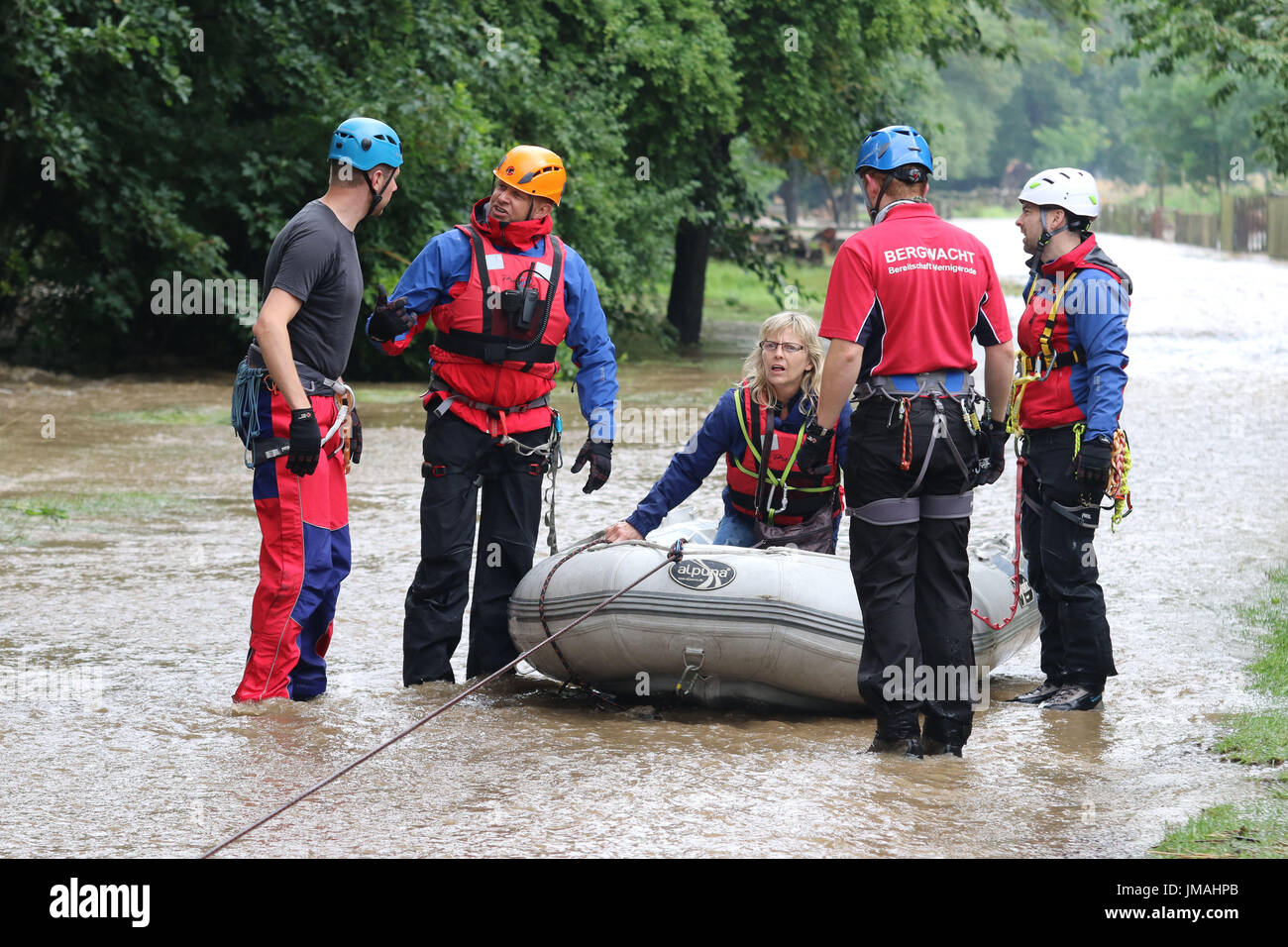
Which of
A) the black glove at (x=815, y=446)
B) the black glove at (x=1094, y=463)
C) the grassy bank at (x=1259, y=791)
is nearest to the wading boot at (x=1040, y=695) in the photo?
the grassy bank at (x=1259, y=791)

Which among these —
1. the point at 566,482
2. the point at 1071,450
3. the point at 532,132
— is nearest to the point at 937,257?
the point at 1071,450

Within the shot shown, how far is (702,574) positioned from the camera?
18.7 feet

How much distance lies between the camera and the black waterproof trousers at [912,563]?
5109 millimetres

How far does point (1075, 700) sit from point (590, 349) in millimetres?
2255

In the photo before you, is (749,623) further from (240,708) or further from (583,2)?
(583,2)

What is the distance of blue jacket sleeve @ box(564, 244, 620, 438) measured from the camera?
6195mm

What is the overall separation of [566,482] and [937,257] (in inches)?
261

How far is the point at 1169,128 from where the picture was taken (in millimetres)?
71062

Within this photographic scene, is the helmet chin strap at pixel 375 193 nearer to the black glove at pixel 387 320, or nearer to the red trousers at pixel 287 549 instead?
the black glove at pixel 387 320

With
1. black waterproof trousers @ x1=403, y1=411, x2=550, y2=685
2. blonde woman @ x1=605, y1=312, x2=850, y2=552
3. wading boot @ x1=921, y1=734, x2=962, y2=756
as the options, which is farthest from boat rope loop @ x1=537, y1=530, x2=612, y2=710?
wading boot @ x1=921, y1=734, x2=962, y2=756

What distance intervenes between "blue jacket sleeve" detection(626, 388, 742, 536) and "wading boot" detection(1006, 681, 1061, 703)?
4.83 feet

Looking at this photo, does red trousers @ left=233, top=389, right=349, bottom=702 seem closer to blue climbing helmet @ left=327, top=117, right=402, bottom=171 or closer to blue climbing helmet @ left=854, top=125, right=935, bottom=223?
blue climbing helmet @ left=327, top=117, right=402, bottom=171

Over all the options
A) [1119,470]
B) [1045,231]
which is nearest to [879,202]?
[1045,231]

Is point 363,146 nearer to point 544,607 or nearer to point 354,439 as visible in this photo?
point 354,439
